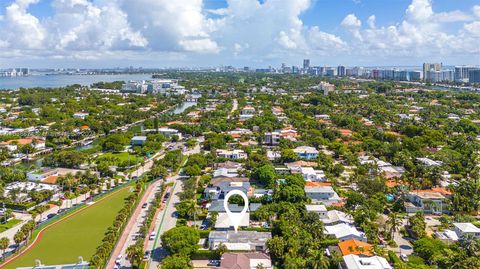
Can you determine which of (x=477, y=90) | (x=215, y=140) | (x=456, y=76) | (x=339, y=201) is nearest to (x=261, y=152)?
(x=215, y=140)

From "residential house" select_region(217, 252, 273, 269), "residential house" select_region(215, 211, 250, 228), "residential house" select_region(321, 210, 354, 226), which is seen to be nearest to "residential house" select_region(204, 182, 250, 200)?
"residential house" select_region(215, 211, 250, 228)

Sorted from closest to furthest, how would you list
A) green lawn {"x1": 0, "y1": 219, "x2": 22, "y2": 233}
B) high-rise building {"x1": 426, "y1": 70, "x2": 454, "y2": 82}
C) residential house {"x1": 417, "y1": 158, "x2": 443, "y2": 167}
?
green lawn {"x1": 0, "y1": 219, "x2": 22, "y2": 233}, residential house {"x1": 417, "y1": 158, "x2": 443, "y2": 167}, high-rise building {"x1": 426, "y1": 70, "x2": 454, "y2": 82}

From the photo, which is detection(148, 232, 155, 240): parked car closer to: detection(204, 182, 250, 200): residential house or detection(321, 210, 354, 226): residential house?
detection(204, 182, 250, 200): residential house

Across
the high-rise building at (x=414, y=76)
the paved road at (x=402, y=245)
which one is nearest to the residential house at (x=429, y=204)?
the paved road at (x=402, y=245)

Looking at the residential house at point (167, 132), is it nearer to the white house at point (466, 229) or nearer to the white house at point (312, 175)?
the white house at point (312, 175)

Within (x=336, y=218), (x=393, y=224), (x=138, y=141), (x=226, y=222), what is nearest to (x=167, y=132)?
(x=138, y=141)

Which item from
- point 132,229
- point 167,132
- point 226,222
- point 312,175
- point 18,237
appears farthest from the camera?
point 167,132

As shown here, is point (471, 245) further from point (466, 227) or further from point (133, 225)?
point (133, 225)
